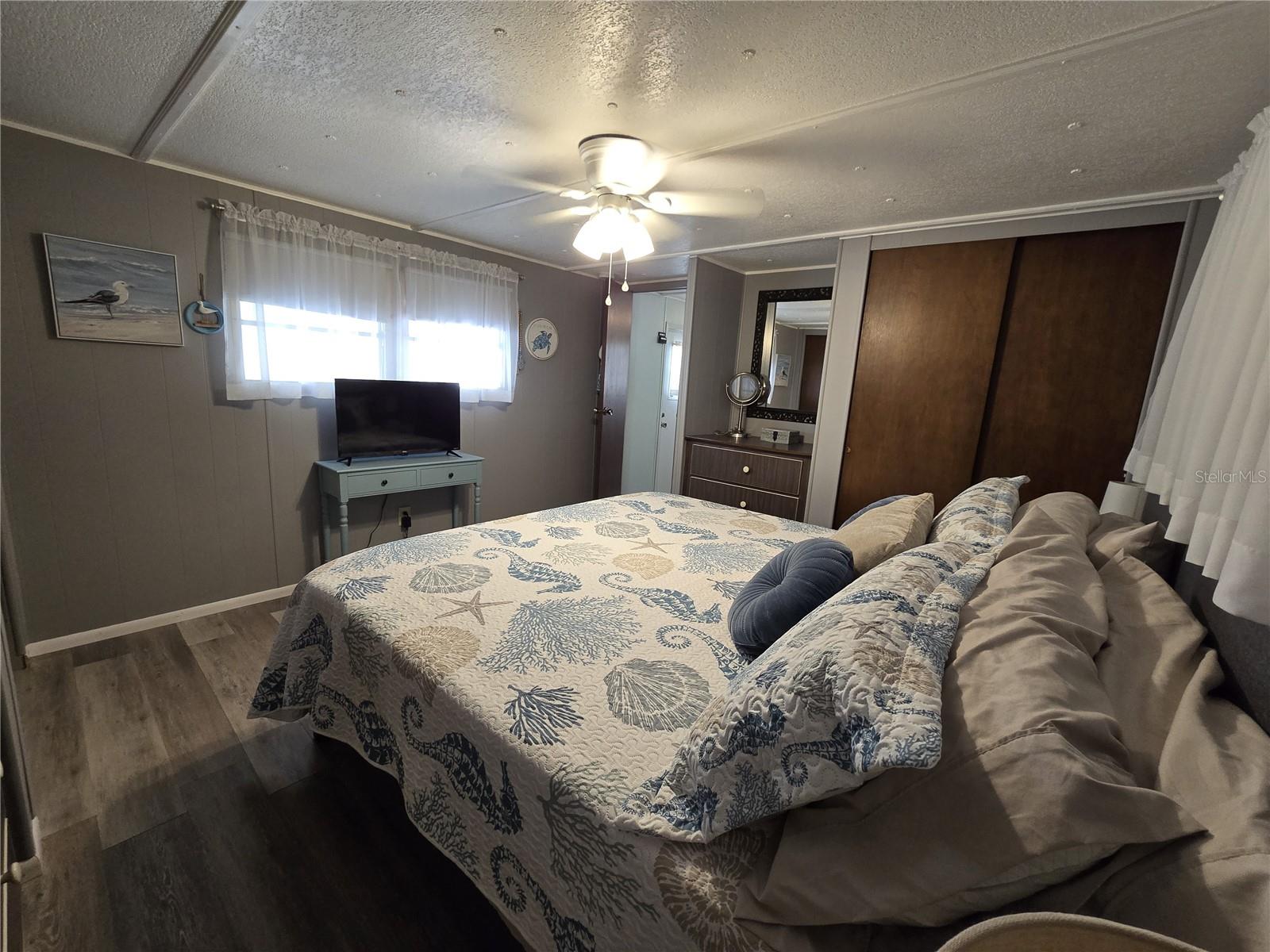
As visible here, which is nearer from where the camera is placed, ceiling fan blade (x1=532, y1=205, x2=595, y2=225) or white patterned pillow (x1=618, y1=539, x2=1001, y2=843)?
white patterned pillow (x1=618, y1=539, x2=1001, y2=843)

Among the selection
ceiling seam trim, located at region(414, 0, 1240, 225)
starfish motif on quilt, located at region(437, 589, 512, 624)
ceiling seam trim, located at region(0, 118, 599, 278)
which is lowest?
starfish motif on quilt, located at region(437, 589, 512, 624)

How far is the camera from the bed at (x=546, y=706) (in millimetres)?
842

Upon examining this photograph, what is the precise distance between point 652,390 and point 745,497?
6.61 ft

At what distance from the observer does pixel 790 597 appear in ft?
4.14

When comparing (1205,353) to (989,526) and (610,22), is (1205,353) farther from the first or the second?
(610,22)

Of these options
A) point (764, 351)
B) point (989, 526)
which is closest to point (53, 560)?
point (989, 526)

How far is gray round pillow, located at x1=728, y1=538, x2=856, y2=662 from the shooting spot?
125 cm

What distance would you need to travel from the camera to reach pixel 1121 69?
1438mm

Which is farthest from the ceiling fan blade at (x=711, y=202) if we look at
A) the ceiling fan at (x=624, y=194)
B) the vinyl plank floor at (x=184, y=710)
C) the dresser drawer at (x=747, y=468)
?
the vinyl plank floor at (x=184, y=710)

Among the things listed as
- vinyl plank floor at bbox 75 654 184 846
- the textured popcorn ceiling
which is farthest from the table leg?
the textured popcorn ceiling

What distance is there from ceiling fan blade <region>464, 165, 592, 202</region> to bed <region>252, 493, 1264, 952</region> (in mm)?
1606

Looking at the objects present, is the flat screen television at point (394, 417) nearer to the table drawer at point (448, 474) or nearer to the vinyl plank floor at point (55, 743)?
the table drawer at point (448, 474)

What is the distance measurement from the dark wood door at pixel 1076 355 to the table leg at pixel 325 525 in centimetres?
390

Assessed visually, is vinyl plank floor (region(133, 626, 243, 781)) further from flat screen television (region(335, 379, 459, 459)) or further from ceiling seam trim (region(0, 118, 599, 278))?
ceiling seam trim (region(0, 118, 599, 278))
